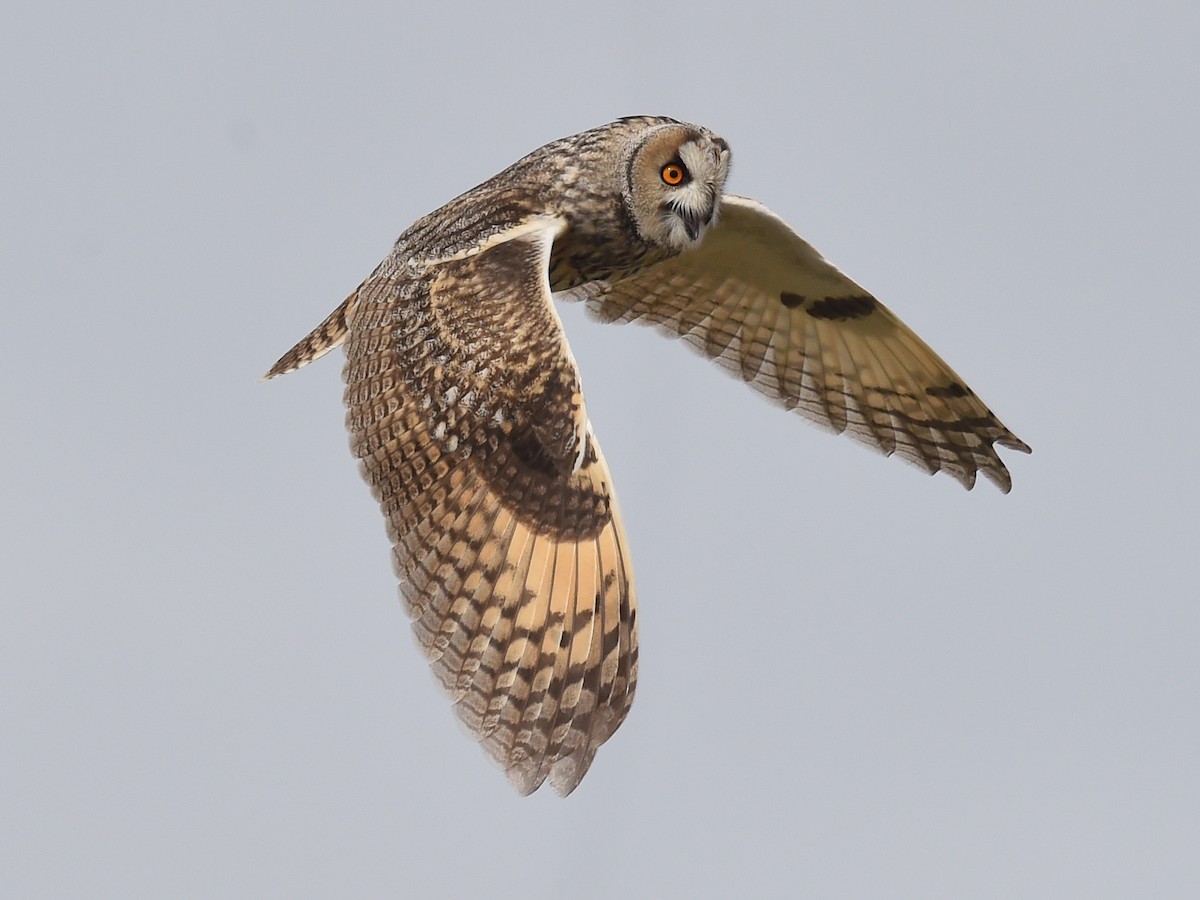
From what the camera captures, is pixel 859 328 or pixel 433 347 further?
pixel 859 328

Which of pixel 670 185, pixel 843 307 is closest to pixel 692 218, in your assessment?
pixel 670 185

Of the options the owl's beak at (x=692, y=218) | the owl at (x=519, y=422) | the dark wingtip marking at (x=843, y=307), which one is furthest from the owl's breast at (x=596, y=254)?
the dark wingtip marking at (x=843, y=307)

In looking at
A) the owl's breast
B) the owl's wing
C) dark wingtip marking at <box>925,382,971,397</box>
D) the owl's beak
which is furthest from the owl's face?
dark wingtip marking at <box>925,382,971,397</box>

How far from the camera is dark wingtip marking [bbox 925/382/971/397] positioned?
972cm

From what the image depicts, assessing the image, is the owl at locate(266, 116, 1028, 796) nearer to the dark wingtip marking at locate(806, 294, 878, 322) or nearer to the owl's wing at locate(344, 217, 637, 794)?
the owl's wing at locate(344, 217, 637, 794)

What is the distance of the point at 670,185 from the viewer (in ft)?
28.1

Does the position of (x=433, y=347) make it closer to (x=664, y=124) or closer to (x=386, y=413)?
(x=386, y=413)

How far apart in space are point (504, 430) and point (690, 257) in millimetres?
2767

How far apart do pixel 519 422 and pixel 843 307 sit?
2973 mm

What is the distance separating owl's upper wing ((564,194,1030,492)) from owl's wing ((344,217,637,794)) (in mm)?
2023

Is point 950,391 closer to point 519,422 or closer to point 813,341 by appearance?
point 813,341

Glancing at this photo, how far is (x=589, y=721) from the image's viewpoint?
286 inches

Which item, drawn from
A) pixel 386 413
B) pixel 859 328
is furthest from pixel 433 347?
pixel 859 328

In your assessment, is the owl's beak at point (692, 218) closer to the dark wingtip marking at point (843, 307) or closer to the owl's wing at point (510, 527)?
the owl's wing at point (510, 527)
